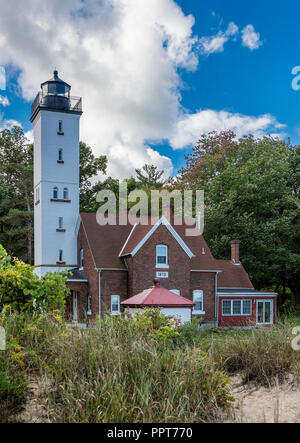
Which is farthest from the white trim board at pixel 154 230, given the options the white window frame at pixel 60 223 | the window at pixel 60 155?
the window at pixel 60 155

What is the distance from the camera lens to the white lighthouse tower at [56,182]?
3306 cm

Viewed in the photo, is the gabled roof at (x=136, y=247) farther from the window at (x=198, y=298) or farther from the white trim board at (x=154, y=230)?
the window at (x=198, y=298)

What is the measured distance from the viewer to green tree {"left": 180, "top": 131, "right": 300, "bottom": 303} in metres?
35.9

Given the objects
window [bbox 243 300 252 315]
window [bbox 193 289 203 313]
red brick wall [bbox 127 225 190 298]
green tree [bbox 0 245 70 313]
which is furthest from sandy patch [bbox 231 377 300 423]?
window [bbox 243 300 252 315]

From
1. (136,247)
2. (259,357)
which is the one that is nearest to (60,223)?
(136,247)

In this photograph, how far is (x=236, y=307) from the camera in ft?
104

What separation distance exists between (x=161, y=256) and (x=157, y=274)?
1160mm

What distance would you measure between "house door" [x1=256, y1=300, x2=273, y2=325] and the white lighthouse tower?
13.3 metres

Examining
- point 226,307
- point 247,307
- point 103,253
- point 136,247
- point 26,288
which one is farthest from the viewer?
point 247,307

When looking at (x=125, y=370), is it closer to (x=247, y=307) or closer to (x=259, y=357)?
(x=259, y=357)

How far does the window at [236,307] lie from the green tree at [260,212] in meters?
5.02

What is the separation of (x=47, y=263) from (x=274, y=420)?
28.3 metres
